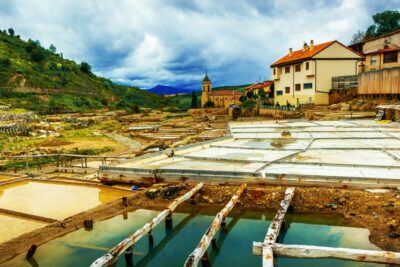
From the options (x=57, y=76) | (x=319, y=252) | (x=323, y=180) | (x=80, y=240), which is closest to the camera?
(x=319, y=252)

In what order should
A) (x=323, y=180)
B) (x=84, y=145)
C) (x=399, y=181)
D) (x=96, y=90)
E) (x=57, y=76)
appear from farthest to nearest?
(x=96, y=90)
(x=57, y=76)
(x=84, y=145)
(x=323, y=180)
(x=399, y=181)

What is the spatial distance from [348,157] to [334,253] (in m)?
7.09

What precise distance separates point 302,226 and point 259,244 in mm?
2722

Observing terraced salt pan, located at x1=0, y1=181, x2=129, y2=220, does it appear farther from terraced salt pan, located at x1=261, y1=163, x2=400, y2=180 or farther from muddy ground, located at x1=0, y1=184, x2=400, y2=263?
terraced salt pan, located at x1=261, y1=163, x2=400, y2=180

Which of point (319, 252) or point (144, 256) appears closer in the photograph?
point (319, 252)

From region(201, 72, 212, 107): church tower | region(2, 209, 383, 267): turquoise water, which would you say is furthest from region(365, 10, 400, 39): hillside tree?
region(2, 209, 383, 267): turquoise water

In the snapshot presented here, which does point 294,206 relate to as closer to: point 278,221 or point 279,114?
point 278,221

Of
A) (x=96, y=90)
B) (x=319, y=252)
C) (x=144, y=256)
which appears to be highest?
(x=96, y=90)

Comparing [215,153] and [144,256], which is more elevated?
[215,153]

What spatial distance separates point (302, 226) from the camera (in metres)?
7.92

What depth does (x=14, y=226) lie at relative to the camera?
26.9 feet

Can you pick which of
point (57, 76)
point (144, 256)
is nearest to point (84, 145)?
point (144, 256)

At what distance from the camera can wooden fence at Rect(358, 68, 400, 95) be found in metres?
26.6

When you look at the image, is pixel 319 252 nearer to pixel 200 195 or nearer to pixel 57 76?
pixel 200 195
